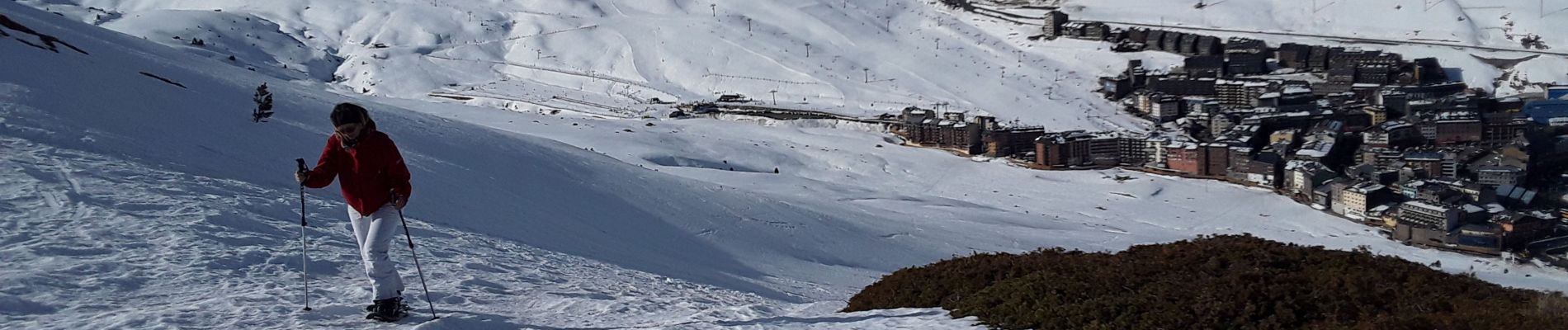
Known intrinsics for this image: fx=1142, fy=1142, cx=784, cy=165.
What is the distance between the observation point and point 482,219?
43.5 feet

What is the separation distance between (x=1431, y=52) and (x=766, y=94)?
28922mm

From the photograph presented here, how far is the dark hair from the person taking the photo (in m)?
6.38

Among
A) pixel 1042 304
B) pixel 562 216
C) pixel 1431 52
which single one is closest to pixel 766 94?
pixel 1431 52

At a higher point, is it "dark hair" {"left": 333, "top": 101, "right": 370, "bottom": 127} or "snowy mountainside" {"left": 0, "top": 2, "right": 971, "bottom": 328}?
"dark hair" {"left": 333, "top": 101, "right": 370, "bottom": 127}

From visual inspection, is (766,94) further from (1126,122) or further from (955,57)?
(1126,122)

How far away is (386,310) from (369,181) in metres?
0.83

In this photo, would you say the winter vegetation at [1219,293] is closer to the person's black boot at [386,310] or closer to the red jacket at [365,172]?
the person's black boot at [386,310]

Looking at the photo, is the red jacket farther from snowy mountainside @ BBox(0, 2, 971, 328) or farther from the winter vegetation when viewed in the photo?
the winter vegetation

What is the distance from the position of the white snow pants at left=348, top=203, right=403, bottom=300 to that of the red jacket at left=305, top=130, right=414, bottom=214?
64 millimetres

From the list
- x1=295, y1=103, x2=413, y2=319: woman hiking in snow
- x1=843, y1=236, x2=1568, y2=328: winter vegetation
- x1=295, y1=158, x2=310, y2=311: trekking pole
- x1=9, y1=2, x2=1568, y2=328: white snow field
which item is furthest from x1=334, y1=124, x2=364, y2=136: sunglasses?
x1=843, y1=236, x2=1568, y2=328: winter vegetation

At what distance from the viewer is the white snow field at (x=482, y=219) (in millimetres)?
7664

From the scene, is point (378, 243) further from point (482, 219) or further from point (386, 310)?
point (482, 219)

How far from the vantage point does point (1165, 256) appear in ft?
28.7

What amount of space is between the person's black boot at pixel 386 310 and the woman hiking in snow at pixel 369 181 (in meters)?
0.06
